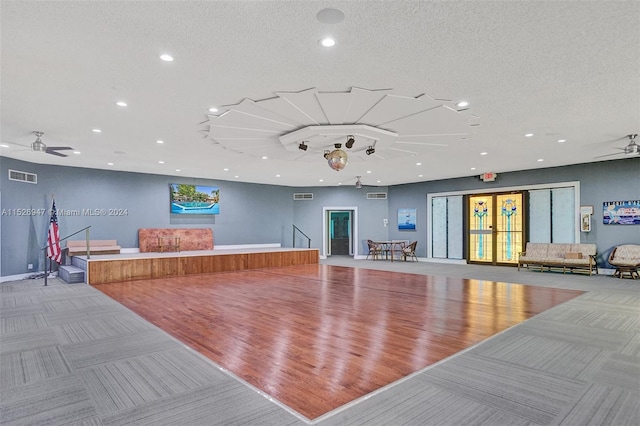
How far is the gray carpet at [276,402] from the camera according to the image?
231 cm

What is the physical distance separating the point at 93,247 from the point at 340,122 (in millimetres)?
8448

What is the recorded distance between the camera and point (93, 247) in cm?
1000

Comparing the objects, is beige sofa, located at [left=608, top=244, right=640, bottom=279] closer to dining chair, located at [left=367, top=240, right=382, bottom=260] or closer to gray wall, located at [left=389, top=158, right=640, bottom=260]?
gray wall, located at [left=389, top=158, right=640, bottom=260]

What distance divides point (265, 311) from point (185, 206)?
8.08 metres

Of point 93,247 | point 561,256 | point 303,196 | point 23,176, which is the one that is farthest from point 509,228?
point 23,176

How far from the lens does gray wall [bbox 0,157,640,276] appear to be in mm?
8977

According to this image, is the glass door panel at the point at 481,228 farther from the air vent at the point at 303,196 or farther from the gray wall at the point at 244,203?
the air vent at the point at 303,196

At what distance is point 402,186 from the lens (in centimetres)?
1455

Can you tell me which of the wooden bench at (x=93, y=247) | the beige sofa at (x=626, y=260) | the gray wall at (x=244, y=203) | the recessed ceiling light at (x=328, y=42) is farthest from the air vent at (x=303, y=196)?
the recessed ceiling light at (x=328, y=42)

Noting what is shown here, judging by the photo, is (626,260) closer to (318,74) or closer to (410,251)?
(410,251)

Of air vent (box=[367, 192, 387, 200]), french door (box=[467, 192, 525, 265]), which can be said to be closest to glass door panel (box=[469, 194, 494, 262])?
french door (box=[467, 192, 525, 265])

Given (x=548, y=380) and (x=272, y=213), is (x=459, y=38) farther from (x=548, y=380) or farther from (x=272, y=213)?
(x=272, y=213)

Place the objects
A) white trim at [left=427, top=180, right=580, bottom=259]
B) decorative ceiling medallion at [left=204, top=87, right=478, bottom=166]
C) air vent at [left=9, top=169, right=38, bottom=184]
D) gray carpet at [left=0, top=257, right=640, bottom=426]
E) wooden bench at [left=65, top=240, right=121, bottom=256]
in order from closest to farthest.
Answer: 1. gray carpet at [left=0, top=257, right=640, bottom=426]
2. decorative ceiling medallion at [left=204, top=87, right=478, bottom=166]
3. air vent at [left=9, top=169, right=38, bottom=184]
4. wooden bench at [left=65, top=240, right=121, bottom=256]
5. white trim at [left=427, top=180, right=580, bottom=259]

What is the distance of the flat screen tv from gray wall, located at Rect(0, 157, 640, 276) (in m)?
0.21
